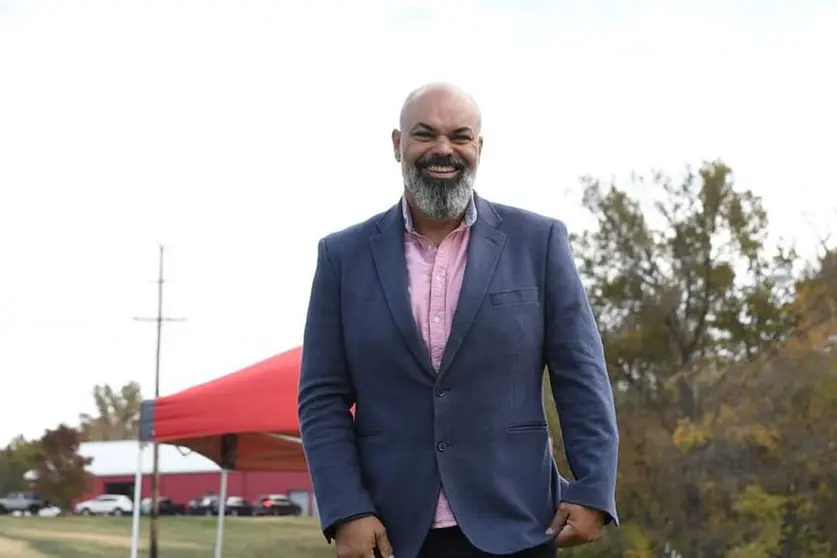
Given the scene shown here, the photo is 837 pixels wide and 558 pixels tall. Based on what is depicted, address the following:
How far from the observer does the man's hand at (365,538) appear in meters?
2.33

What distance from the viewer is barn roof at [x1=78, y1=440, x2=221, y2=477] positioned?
51031 millimetres

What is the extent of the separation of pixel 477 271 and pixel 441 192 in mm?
155

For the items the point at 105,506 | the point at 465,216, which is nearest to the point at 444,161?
the point at 465,216

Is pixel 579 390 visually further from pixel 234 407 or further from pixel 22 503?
pixel 22 503

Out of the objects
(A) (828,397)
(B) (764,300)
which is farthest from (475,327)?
(B) (764,300)

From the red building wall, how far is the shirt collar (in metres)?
43.3

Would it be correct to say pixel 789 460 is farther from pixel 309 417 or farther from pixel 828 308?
pixel 309 417

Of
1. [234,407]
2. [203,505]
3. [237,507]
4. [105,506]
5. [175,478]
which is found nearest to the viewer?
[234,407]

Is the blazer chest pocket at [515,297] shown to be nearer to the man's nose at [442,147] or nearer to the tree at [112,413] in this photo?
the man's nose at [442,147]

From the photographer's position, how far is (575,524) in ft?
7.60

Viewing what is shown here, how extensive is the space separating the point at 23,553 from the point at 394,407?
18.8 metres

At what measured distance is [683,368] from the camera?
23141 mm

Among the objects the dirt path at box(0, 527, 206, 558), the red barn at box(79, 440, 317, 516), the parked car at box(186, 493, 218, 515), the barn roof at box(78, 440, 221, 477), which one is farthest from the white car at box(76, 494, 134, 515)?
the dirt path at box(0, 527, 206, 558)

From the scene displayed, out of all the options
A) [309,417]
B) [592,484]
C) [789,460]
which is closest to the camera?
[592,484]
